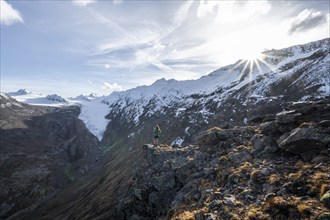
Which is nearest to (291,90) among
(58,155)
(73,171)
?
(73,171)

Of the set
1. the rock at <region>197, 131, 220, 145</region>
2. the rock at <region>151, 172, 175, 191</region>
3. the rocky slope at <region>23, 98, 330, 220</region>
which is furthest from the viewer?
the rock at <region>197, 131, 220, 145</region>

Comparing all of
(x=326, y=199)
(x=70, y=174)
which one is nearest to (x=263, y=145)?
(x=326, y=199)

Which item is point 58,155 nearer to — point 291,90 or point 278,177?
point 291,90

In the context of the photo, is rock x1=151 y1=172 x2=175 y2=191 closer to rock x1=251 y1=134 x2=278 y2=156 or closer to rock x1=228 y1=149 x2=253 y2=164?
rock x1=228 y1=149 x2=253 y2=164

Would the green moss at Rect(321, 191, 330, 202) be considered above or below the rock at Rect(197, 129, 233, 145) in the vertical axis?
below

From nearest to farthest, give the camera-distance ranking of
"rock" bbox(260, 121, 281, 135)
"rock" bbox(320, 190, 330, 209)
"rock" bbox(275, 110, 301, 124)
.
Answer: "rock" bbox(320, 190, 330, 209) < "rock" bbox(275, 110, 301, 124) < "rock" bbox(260, 121, 281, 135)

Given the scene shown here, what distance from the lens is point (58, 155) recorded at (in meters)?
166

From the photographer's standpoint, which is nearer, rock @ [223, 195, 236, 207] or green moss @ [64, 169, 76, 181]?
rock @ [223, 195, 236, 207]

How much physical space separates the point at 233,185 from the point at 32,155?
6257 inches

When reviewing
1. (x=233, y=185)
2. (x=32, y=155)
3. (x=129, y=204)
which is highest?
(x=233, y=185)

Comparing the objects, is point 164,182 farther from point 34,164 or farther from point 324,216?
point 34,164

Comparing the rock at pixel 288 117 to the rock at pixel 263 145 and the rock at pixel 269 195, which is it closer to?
the rock at pixel 263 145

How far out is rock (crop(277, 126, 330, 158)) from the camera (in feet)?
73.0

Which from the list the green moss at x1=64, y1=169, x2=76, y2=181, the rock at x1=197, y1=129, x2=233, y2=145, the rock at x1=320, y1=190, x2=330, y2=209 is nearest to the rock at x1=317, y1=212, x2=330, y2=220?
the rock at x1=320, y1=190, x2=330, y2=209
